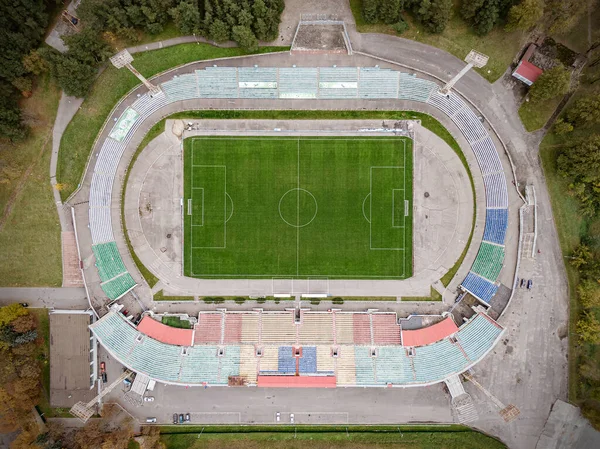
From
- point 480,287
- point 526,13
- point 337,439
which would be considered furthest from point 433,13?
point 337,439

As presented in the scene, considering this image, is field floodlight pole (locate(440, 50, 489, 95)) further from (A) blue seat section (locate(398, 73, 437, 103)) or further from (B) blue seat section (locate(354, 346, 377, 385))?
(B) blue seat section (locate(354, 346, 377, 385))

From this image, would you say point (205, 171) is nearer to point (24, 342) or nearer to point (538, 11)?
point (24, 342)

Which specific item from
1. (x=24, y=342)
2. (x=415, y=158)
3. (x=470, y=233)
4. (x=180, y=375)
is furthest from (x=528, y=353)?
(x=24, y=342)

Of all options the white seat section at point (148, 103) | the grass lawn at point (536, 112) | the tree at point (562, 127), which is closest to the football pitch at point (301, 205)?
the white seat section at point (148, 103)

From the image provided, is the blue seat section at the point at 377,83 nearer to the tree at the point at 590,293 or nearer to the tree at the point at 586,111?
the tree at the point at 586,111

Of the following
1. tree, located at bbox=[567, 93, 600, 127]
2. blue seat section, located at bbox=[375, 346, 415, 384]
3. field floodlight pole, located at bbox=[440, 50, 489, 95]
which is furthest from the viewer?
blue seat section, located at bbox=[375, 346, 415, 384]

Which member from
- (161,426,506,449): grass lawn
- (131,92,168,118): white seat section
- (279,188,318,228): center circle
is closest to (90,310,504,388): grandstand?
(161,426,506,449): grass lawn

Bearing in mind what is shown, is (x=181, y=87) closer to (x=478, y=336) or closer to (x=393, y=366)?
(x=393, y=366)
